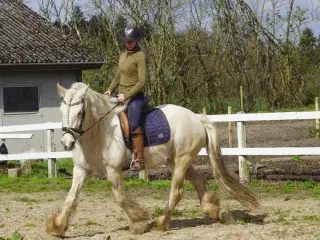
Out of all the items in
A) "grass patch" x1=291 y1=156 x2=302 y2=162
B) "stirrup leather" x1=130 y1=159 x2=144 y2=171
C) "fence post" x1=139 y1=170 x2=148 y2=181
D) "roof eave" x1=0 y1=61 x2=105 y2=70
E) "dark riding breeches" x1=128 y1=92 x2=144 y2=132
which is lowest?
"fence post" x1=139 y1=170 x2=148 y2=181

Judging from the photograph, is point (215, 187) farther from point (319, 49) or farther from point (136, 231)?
point (319, 49)

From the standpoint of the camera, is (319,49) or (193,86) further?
(319,49)

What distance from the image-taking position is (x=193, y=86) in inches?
1276

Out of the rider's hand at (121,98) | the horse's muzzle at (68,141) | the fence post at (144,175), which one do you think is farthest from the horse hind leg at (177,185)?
the fence post at (144,175)

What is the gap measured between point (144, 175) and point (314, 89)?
82.9 feet

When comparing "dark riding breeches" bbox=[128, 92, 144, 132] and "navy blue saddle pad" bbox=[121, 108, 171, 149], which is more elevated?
"dark riding breeches" bbox=[128, 92, 144, 132]

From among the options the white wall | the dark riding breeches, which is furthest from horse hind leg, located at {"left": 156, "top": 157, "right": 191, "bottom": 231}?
the white wall

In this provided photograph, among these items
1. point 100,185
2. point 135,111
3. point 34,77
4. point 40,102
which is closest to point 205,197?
point 135,111

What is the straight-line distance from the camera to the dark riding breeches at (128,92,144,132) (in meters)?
8.23

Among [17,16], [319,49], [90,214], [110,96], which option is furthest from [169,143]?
[319,49]

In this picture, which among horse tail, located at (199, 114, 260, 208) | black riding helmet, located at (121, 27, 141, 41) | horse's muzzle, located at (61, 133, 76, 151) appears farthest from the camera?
horse tail, located at (199, 114, 260, 208)

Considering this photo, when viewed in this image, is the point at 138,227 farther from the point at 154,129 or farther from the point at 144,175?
the point at 144,175

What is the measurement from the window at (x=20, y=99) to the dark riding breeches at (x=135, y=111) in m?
15.0

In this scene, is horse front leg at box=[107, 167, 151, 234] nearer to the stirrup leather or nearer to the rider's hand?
the stirrup leather
